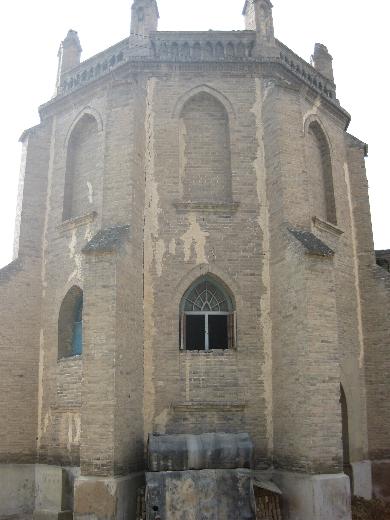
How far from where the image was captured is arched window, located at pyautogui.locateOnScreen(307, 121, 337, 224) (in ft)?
44.2

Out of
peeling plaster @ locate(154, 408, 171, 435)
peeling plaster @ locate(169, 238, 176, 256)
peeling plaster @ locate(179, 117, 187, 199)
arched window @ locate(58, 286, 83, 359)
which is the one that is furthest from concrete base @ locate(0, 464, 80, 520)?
peeling plaster @ locate(179, 117, 187, 199)

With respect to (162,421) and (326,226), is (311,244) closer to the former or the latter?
(326,226)

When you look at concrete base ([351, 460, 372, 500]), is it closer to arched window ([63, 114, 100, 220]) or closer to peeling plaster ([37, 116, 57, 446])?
peeling plaster ([37, 116, 57, 446])

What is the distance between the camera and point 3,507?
11656 millimetres

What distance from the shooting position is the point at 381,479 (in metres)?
12.4

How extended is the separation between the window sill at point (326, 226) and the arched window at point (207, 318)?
2723 millimetres

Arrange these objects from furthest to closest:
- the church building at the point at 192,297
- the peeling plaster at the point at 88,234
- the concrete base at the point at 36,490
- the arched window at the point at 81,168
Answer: the arched window at the point at 81,168, the peeling plaster at the point at 88,234, the concrete base at the point at 36,490, the church building at the point at 192,297

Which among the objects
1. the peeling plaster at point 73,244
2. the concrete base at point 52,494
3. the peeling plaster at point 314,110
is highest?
the peeling plaster at point 314,110

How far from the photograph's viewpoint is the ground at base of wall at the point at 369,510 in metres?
10.9

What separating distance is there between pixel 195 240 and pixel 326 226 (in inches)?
129

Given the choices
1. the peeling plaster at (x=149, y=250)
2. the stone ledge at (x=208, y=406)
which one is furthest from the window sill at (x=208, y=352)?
the stone ledge at (x=208, y=406)

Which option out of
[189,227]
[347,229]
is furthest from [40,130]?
[347,229]

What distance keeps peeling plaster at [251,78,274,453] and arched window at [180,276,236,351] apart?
0.69 metres

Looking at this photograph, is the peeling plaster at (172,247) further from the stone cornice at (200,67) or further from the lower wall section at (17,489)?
the lower wall section at (17,489)
